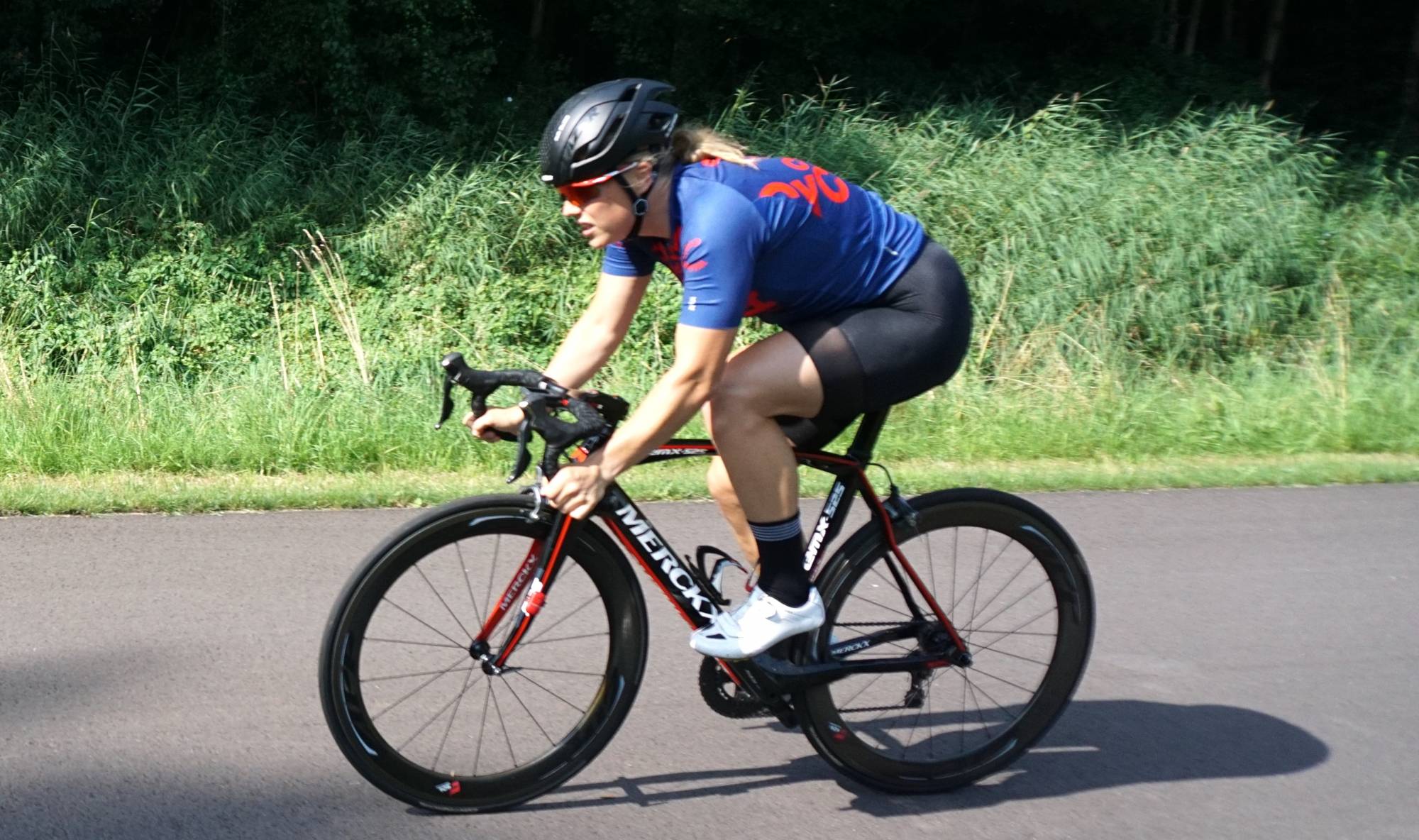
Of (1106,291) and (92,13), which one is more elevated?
(92,13)

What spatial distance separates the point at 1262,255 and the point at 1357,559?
6.86 metres

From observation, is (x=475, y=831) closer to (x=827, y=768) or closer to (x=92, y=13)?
(x=827, y=768)

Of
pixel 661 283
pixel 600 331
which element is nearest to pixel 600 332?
pixel 600 331

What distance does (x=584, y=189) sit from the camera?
322cm

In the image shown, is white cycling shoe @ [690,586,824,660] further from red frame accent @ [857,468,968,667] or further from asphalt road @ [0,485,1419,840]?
asphalt road @ [0,485,1419,840]

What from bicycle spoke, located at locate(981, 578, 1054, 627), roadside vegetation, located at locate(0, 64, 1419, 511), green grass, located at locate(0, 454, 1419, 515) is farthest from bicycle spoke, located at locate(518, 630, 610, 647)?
roadside vegetation, located at locate(0, 64, 1419, 511)

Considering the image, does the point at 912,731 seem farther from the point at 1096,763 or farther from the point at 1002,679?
the point at 1096,763

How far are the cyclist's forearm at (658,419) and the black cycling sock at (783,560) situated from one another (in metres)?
0.41

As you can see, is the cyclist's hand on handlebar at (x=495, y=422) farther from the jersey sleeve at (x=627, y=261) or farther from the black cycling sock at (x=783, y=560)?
the black cycling sock at (x=783, y=560)

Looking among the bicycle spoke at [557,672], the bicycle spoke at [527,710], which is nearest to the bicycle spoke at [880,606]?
the bicycle spoke at [557,672]

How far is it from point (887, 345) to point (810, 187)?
420mm

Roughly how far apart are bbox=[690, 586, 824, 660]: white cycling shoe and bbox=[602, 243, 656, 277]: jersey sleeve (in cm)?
86

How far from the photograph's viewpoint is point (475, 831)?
3494mm

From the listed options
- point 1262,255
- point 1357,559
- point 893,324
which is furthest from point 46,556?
point 1262,255
